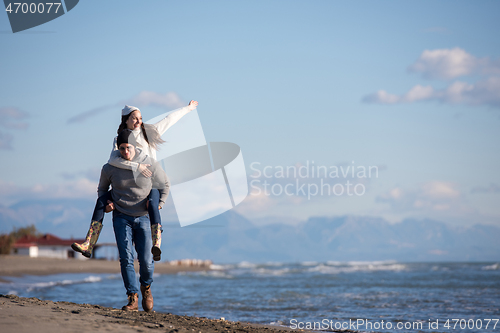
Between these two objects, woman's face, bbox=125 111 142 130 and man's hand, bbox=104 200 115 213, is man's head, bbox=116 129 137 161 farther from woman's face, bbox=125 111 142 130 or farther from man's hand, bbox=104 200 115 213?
man's hand, bbox=104 200 115 213

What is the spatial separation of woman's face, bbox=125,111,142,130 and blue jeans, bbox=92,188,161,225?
778mm

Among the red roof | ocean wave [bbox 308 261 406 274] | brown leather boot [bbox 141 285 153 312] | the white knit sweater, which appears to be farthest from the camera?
the red roof

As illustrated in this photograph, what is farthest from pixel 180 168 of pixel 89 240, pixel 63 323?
pixel 63 323

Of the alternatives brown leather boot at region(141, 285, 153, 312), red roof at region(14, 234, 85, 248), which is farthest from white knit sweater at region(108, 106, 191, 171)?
red roof at region(14, 234, 85, 248)

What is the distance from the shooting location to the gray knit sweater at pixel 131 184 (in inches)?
210

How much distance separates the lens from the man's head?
529cm

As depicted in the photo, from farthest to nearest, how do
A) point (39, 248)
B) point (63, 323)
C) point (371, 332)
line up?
point (39, 248) → point (371, 332) → point (63, 323)

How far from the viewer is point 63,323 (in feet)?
13.8

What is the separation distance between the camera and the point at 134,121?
5500 millimetres

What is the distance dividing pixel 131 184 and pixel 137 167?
0.21 m

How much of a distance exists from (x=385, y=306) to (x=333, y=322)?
182 inches

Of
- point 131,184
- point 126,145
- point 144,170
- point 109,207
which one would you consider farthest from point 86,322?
point 126,145

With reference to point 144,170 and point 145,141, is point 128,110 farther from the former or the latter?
point 144,170

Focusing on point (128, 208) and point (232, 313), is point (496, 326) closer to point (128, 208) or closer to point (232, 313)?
point (232, 313)
